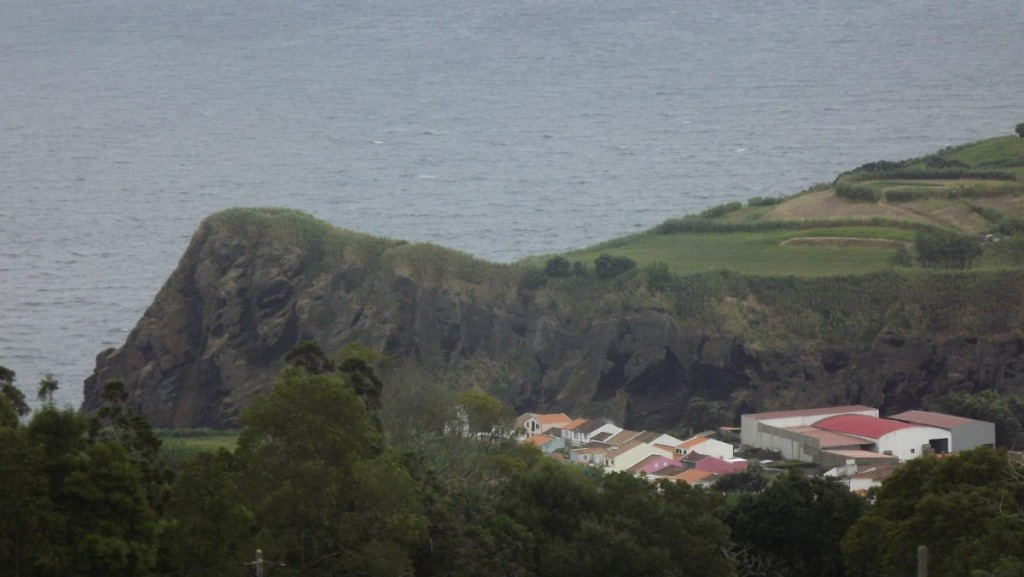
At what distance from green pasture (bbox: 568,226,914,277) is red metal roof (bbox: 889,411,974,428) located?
11.5 metres

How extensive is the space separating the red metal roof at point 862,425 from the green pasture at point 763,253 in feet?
40.7

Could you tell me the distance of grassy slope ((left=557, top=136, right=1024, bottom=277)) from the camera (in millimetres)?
101812

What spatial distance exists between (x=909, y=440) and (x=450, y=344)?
23429 millimetres

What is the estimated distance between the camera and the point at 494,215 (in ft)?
531

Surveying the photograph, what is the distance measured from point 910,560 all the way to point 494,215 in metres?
109

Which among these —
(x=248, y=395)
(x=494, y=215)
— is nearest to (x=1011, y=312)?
(x=248, y=395)

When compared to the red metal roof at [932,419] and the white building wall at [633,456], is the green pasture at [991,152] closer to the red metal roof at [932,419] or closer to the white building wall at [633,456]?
the red metal roof at [932,419]

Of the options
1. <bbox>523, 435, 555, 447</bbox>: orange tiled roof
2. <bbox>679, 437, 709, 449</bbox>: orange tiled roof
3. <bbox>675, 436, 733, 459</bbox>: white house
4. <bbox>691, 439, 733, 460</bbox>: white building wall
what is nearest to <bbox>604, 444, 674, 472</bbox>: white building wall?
<bbox>675, 436, 733, 459</bbox>: white house

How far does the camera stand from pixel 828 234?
107 m

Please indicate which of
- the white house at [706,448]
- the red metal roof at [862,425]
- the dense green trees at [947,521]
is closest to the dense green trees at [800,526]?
the dense green trees at [947,521]

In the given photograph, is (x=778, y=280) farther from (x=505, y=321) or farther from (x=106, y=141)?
(x=106, y=141)

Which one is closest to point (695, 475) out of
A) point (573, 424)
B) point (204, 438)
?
point (573, 424)

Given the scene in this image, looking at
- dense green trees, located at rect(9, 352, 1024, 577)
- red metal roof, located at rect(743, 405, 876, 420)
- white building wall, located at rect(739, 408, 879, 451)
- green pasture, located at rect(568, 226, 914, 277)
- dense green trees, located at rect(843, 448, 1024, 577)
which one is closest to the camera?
dense green trees, located at rect(9, 352, 1024, 577)

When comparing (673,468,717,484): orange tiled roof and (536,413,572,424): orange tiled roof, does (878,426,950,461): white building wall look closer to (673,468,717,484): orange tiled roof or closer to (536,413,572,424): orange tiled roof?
(673,468,717,484): orange tiled roof
